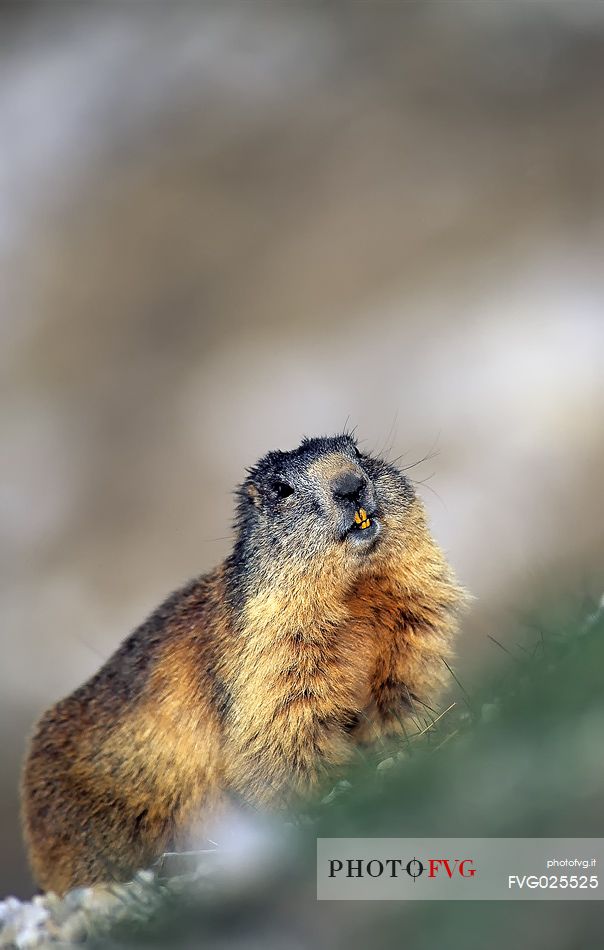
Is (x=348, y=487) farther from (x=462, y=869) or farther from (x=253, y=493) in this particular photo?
(x=462, y=869)

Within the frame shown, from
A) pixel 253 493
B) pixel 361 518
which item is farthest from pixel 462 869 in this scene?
pixel 253 493

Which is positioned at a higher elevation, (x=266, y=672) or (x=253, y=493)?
(x=253, y=493)

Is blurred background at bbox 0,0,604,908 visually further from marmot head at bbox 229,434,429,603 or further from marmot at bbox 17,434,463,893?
marmot head at bbox 229,434,429,603

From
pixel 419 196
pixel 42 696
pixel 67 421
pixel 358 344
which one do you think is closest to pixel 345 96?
pixel 419 196

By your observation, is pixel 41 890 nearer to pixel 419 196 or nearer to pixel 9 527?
pixel 9 527

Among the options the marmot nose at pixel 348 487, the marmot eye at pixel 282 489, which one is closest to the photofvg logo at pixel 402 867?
the marmot nose at pixel 348 487

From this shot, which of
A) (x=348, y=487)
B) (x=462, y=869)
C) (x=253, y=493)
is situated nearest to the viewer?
(x=462, y=869)
